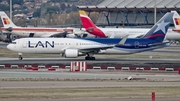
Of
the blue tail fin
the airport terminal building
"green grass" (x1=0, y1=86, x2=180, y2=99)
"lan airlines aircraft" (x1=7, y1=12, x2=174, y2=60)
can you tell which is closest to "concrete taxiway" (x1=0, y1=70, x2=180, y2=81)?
"green grass" (x1=0, y1=86, x2=180, y2=99)

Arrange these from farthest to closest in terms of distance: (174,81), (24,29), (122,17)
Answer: (122,17) → (24,29) → (174,81)

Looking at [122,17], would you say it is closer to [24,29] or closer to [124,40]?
[24,29]

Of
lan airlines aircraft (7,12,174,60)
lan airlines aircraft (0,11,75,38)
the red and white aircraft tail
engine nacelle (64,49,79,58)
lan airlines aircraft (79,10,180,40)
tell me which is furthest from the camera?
lan airlines aircraft (0,11,75,38)

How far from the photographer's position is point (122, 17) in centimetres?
18200

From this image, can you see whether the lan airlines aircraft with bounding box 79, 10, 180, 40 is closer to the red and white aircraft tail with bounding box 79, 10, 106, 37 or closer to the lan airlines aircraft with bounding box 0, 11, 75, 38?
the red and white aircraft tail with bounding box 79, 10, 106, 37

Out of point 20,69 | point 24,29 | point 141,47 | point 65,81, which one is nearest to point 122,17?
point 24,29

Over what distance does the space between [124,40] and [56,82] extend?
27.8m

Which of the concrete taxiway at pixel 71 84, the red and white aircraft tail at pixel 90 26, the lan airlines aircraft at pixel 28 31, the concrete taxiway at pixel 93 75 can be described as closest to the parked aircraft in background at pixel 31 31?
the lan airlines aircraft at pixel 28 31

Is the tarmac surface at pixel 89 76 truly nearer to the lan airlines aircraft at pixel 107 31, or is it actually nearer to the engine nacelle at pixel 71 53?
the engine nacelle at pixel 71 53

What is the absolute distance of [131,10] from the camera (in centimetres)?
17850

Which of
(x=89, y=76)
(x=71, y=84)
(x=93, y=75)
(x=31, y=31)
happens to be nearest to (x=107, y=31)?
(x=31, y=31)

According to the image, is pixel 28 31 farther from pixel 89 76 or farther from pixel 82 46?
pixel 89 76

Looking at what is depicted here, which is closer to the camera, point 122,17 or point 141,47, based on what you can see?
point 141,47

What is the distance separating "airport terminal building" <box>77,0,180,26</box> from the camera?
170 meters
